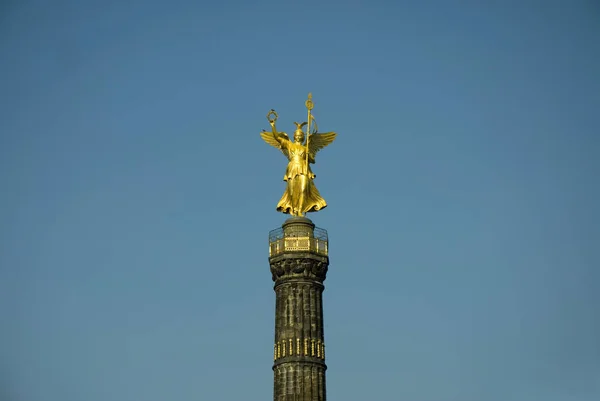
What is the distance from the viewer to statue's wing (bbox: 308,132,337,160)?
353 ft

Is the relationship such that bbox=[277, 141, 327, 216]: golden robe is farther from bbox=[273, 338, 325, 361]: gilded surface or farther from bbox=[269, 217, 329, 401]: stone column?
bbox=[273, 338, 325, 361]: gilded surface

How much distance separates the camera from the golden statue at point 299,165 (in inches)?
4163

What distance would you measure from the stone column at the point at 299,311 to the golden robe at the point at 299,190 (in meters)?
1.41

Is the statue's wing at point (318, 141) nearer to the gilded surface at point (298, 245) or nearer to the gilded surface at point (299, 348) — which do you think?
Result: the gilded surface at point (298, 245)

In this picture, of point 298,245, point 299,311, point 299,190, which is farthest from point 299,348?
point 299,190

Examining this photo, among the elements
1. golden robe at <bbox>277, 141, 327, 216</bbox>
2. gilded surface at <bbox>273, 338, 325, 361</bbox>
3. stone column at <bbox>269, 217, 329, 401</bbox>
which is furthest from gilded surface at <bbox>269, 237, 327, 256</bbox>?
gilded surface at <bbox>273, 338, 325, 361</bbox>

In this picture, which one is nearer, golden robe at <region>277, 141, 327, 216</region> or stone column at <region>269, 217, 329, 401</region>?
stone column at <region>269, 217, 329, 401</region>

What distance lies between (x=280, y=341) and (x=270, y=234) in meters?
9.14

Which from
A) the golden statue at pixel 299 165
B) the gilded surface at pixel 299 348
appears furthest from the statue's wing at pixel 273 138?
the gilded surface at pixel 299 348

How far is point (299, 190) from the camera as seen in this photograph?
106m

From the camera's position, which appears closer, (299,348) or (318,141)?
(299,348)

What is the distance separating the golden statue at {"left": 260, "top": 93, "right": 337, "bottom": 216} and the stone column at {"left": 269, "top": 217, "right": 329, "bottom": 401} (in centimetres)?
163

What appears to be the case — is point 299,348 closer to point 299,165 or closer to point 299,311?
point 299,311

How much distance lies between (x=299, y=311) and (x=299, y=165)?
12.4 m
